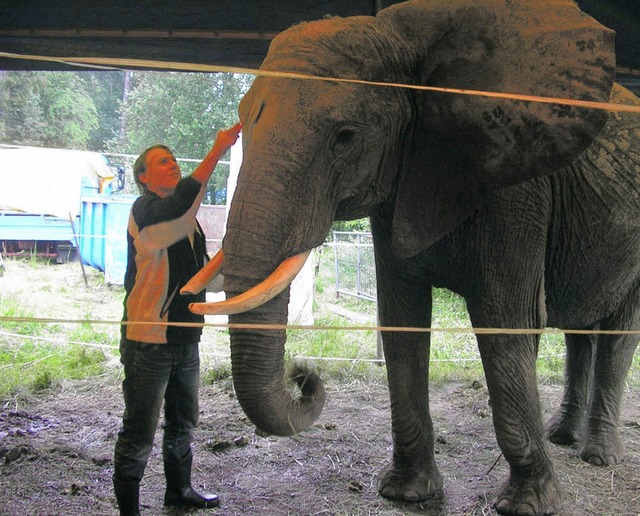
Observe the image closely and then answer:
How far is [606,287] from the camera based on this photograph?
134 inches

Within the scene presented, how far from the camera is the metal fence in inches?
304

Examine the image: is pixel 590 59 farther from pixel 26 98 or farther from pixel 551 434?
pixel 26 98

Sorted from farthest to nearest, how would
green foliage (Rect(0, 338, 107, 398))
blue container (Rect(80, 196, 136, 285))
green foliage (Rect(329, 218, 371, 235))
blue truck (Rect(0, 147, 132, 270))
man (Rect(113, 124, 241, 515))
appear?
green foliage (Rect(329, 218, 371, 235)) → blue container (Rect(80, 196, 136, 285)) → blue truck (Rect(0, 147, 132, 270)) → green foliage (Rect(0, 338, 107, 398)) → man (Rect(113, 124, 241, 515))

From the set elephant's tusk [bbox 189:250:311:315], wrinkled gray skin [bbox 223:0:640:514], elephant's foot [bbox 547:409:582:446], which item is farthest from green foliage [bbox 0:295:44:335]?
elephant's tusk [bbox 189:250:311:315]

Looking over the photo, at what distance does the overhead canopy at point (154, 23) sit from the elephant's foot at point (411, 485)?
2.85 meters

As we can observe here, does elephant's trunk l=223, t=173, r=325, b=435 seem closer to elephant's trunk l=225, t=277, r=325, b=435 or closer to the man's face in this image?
elephant's trunk l=225, t=277, r=325, b=435

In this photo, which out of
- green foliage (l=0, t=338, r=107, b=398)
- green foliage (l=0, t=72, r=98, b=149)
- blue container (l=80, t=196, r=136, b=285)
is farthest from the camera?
green foliage (l=0, t=72, r=98, b=149)

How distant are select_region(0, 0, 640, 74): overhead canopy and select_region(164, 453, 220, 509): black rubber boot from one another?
277 cm

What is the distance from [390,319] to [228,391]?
245cm

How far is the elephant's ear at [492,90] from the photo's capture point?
2.37m

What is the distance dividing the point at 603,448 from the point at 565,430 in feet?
1.21

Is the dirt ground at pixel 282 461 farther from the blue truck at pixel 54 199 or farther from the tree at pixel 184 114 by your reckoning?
the tree at pixel 184 114

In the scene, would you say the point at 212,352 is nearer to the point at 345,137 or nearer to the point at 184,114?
the point at 184,114

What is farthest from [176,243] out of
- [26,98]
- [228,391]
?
[26,98]
